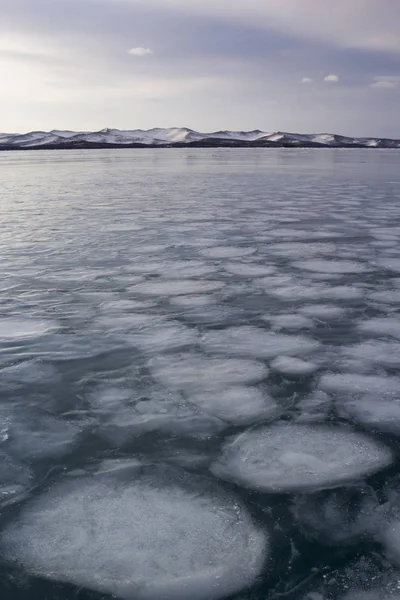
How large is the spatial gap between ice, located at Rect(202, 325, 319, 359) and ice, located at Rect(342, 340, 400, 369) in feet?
0.71

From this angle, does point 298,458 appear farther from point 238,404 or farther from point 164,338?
point 164,338

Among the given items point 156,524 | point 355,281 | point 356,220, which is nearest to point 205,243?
point 355,281

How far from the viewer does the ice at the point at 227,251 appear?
18.4ft

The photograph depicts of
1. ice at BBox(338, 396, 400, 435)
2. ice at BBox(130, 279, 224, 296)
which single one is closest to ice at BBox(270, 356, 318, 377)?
ice at BBox(338, 396, 400, 435)

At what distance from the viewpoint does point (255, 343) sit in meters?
3.25

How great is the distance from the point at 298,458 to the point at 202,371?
0.89 m

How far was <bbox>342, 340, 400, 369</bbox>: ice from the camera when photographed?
9.74 ft

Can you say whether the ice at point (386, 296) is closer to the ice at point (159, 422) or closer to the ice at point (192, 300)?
the ice at point (192, 300)

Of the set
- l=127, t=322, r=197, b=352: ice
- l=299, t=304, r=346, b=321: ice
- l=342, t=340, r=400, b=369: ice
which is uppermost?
l=299, t=304, r=346, b=321: ice

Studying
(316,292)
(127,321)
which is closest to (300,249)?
(316,292)

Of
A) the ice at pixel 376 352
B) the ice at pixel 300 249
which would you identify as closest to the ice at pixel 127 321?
the ice at pixel 376 352

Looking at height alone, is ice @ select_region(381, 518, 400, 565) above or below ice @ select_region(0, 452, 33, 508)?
below

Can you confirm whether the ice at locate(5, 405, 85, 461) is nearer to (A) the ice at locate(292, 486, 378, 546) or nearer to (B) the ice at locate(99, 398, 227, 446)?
(B) the ice at locate(99, 398, 227, 446)

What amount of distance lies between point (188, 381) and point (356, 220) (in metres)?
5.87
